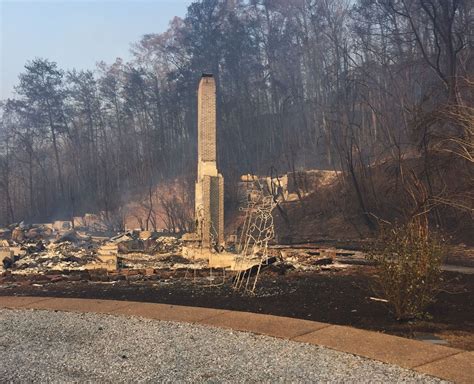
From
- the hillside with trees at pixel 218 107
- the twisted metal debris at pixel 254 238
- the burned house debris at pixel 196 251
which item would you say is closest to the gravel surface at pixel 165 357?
the twisted metal debris at pixel 254 238

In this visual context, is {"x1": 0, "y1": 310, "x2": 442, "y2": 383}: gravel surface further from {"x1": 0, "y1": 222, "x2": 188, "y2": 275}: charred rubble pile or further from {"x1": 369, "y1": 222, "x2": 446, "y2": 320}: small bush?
{"x1": 0, "y1": 222, "x2": 188, "y2": 275}: charred rubble pile

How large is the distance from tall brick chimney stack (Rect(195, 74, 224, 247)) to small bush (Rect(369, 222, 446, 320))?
1036 centimetres

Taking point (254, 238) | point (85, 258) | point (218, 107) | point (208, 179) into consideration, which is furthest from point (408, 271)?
point (218, 107)

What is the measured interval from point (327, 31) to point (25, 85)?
89.2ft

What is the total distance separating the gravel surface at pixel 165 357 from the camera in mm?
3598

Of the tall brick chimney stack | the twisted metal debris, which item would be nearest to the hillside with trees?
the tall brick chimney stack

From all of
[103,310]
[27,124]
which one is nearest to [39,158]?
[27,124]

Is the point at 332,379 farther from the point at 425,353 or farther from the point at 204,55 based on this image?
the point at 204,55

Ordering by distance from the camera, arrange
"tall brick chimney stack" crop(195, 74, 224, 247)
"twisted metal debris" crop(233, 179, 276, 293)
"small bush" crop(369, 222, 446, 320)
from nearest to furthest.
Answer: "small bush" crop(369, 222, 446, 320)
"twisted metal debris" crop(233, 179, 276, 293)
"tall brick chimney stack" crop(195, 74, 224, 247)

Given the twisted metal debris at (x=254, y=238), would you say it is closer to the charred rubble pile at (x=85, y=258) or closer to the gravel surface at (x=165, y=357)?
the gravel surface at (x=165, y=357)

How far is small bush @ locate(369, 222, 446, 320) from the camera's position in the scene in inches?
207

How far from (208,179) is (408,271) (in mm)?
11965

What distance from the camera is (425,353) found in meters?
3.99

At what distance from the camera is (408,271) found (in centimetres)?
528
